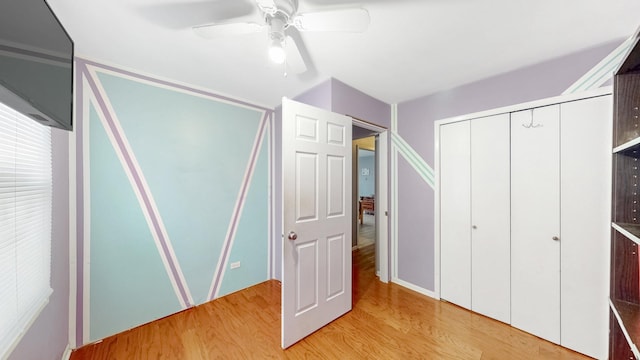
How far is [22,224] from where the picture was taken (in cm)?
105

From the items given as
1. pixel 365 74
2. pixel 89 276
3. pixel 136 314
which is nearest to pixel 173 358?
pixel 136 314

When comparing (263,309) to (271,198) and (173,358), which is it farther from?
(271,198)

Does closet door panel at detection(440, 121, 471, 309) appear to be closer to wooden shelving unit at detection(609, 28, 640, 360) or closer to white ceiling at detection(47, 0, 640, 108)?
white ceiling at detection(47, 0, 640, 108)

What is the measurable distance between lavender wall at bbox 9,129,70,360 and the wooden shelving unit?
3059 millimetres

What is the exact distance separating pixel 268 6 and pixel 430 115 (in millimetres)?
2027

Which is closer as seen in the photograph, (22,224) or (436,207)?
(22,224)

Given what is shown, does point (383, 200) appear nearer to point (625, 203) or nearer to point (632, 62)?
point (625, 203)

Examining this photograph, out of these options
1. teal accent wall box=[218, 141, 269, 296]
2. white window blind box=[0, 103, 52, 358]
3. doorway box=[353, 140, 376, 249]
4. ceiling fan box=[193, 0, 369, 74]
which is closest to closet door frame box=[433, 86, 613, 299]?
doorway box=[353, 140, 376, 249]

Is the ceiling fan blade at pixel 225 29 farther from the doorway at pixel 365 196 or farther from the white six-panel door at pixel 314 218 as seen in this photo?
the doorway at pixel 365 196

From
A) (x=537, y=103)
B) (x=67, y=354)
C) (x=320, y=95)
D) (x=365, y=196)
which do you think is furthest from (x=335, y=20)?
(x=365, y=196)

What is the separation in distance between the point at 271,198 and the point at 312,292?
1.34 metres

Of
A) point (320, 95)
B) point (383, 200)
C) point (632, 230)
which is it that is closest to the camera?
point (632, 230)

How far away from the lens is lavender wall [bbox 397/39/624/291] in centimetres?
172

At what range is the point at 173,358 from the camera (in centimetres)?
156
